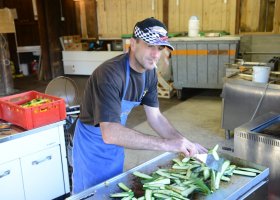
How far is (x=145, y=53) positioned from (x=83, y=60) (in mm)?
6316

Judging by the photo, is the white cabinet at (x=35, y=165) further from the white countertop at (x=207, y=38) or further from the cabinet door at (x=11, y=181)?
the white countertop at (x=207, y=38)

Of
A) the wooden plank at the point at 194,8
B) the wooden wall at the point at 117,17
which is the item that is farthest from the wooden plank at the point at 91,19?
the wooden plank at the point at 194,8

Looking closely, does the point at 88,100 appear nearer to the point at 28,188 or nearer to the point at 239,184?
the point at 239,184

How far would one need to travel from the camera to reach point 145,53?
62.2 inches

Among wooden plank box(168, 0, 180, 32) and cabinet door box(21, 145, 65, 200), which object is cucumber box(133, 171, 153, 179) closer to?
cabinet door box(21, 145, 65, 200)

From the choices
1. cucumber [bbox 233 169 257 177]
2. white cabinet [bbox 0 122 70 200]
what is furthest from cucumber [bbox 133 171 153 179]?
white cabinet [bbox 0 122 70 200]

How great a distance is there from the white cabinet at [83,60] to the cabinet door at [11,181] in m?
5.36

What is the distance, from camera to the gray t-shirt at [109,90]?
1.50 meters

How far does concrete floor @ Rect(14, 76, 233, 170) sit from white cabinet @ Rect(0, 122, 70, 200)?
942 millimetres

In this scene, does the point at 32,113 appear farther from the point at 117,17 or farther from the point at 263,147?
the point at 117,17

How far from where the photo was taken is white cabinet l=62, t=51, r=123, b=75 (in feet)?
24.6

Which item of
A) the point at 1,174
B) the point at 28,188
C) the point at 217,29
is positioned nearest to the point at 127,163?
the point at 28,188

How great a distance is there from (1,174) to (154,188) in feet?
4.17

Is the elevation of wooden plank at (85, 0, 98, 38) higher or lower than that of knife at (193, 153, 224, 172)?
higher
